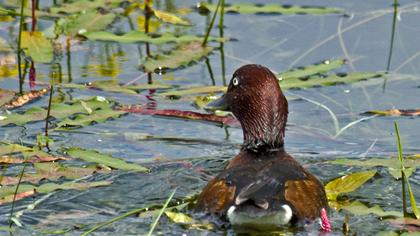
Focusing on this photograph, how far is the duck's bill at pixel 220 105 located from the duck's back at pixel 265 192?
3.71ft

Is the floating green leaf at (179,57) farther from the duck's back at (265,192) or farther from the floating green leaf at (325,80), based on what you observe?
A: the duck's back at (265,192)

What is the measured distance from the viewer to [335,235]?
26.7 ft

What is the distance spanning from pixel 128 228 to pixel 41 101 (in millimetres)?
2861

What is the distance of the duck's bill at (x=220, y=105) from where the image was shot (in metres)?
10.2

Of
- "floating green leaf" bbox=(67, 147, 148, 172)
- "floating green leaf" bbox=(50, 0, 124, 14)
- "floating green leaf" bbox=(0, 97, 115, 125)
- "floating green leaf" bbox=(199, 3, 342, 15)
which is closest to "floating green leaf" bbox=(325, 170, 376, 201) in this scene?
"floating green leaf" bbox=(67, 147, 148, 172)

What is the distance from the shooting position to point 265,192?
27.2ft

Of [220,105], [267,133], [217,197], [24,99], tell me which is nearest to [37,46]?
[24,99]

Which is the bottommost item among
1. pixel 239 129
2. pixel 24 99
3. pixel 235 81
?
pixel 239 129

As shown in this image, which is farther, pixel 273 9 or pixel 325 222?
pixel 273 9

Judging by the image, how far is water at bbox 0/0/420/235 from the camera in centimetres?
867

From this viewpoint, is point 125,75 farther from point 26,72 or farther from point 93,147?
point 93,147

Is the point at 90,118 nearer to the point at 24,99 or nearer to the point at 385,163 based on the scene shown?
the point at 24,99

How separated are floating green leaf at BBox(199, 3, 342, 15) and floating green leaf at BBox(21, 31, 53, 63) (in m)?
1.88

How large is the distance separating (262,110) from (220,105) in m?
0.52
